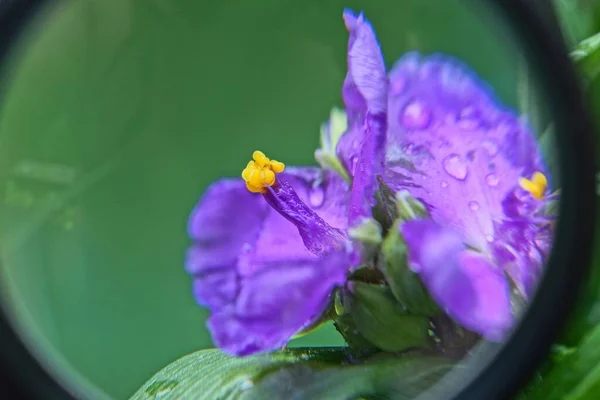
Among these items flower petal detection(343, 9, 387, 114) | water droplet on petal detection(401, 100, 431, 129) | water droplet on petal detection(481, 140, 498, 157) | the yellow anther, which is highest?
flower petal detection(343, 9, 387, 114)

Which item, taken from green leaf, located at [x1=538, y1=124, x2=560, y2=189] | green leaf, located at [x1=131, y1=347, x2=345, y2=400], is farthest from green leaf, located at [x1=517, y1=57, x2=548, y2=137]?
green leaf, located at [x1=131, y1=347, x2=345, y2=400]

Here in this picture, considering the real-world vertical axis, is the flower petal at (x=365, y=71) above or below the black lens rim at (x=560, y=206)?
above

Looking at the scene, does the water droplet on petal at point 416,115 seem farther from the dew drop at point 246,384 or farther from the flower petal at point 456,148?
the dew drop at point 246,384

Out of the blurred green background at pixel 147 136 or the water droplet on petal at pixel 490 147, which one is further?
the blurred green background at pixel 147 136

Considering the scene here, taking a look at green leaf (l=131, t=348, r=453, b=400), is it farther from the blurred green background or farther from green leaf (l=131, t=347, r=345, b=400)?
the blurred green background

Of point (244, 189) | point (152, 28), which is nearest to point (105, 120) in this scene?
point (152, 28)

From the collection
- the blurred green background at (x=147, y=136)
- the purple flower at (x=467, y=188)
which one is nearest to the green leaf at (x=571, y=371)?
the purple flower at (x=467, y=188)

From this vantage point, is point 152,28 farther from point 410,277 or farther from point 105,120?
point 410,277
